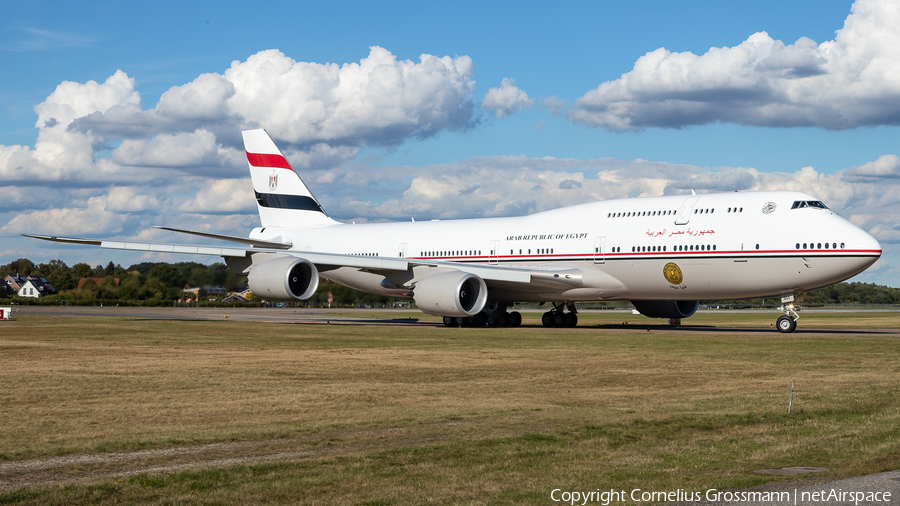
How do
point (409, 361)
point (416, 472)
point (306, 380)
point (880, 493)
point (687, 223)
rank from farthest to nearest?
point (687, 223) < point (409, 361) < point (306, 380) < point (416, 472) < point (880, 493)

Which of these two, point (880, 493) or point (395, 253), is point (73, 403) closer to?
point (880, 493)

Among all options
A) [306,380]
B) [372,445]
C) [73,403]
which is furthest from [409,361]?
[372,445]

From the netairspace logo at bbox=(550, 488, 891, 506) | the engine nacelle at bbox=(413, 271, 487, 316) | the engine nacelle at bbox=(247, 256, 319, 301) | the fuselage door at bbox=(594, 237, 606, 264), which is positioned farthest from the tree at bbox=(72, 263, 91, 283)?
the netairspace logo at bbox=(550, 488, 891, 506)

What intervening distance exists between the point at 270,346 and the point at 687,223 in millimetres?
15691

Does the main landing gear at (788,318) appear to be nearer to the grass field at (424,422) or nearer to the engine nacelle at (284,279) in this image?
the grass field at (424,422)

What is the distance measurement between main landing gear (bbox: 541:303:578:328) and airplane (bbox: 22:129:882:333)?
4 centimetres

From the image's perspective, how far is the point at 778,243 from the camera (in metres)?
28.4

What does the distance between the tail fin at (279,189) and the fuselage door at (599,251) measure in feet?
54.6

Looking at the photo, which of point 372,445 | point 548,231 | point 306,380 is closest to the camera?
point 372,445

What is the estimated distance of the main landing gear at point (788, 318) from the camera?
29.5 m

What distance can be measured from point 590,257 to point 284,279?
38.9 feet

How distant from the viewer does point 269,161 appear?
4444 centimetres

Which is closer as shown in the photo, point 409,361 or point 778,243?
point 409,361

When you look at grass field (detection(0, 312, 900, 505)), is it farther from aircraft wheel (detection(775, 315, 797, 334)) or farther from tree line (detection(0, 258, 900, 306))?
tree line (detection(0, 258, 900, 306))
